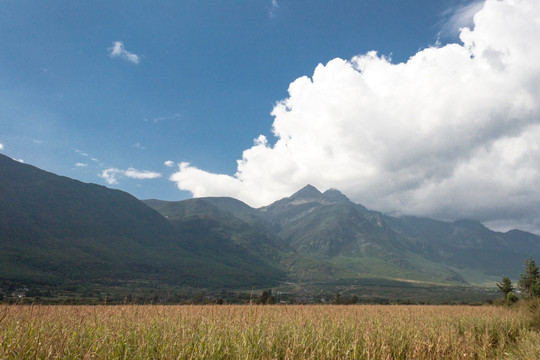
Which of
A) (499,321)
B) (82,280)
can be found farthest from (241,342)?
(82,280)

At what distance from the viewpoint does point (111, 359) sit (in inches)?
271

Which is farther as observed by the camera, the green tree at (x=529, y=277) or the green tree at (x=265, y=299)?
the green tree at (x=529, y=277)

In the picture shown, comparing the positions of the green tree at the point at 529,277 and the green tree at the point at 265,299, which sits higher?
the green tree at the point at 529,277

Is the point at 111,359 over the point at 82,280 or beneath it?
over

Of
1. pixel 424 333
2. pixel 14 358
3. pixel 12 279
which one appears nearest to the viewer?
pixel 14 358

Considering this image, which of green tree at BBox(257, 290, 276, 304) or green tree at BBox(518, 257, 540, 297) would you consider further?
green tree at BBox(518, 257, 540, 297)

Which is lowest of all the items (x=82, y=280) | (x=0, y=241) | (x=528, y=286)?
(x=82, y=280)

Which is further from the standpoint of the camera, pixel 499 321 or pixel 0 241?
pixel 0 241

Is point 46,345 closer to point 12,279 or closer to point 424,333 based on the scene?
point 424,333

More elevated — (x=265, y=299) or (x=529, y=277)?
(x=529, y=277)

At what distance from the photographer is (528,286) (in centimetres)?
5894

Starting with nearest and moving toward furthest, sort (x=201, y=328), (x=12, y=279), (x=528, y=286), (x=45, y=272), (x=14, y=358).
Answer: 1. (x=14, y=358)
2. (x=201, y=328)
3. (x=528, y=286)
4. (x=12, y=279)
5. (x=45, y=272)

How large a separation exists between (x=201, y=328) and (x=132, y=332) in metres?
2.14

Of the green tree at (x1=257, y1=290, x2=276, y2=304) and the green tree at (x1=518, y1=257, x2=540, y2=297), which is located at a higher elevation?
the green tree at (x1=518, y1=257, x2=540, y2=297)
